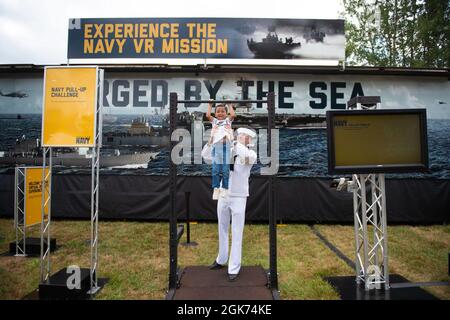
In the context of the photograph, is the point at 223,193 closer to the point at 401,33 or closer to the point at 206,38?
the point at 206,38

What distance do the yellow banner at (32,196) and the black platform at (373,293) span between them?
238 inches

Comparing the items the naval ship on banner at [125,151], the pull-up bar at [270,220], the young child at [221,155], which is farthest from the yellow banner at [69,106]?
the naval ship on banner at [125,151]

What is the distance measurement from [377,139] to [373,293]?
224cm

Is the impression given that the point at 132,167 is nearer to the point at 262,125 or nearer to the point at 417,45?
the point at 262,125

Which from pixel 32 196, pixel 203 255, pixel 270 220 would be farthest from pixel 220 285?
pixel 32 196

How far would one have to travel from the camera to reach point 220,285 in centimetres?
439

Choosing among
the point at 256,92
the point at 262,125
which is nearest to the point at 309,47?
the point at 256,92

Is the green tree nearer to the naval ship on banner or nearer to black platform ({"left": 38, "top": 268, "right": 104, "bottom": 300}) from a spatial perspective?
the naval ship on banner

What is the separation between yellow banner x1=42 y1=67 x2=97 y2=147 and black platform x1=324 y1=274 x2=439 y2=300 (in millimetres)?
4331

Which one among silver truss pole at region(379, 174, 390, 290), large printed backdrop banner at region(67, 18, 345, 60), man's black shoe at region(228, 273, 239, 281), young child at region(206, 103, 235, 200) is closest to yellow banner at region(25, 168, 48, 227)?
large printed backdrop banner at region(67, 18, 345, 60)

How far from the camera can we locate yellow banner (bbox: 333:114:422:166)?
13.6 ft

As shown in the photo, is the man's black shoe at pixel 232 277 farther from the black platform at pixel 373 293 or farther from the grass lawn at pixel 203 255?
the black platform at pixel 373 293

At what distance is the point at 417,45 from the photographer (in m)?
15.1

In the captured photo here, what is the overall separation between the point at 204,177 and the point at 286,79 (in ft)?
12.7
